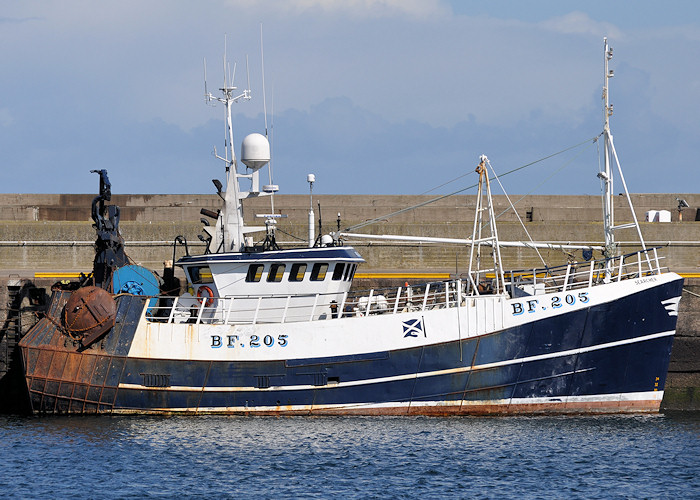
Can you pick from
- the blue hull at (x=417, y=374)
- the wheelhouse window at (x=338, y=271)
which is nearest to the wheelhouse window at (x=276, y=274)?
the wheelhouse window at (x=338, y=271)

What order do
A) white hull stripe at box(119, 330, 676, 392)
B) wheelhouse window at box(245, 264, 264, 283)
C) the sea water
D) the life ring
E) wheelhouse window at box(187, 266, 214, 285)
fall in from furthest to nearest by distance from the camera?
wheelhouse window at box(187, 266, 214, 285)
the life ring
wheelhouse window at box(245, 264, 264, 283)
white hull stripe at box(119, 330, 676, 392)
the sea water

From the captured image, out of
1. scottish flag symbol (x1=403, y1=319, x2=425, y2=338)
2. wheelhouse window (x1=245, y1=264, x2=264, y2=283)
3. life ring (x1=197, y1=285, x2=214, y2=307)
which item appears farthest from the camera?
life ring (x1=197, y1=285, x2=214, y2=307)

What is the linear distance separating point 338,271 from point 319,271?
48 centimetres

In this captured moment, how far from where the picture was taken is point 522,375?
76.9 feet

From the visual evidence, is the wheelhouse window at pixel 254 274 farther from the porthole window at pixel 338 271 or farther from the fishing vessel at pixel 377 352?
the porthole window at pixel 338 271

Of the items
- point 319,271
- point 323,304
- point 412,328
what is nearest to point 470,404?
point 412,328

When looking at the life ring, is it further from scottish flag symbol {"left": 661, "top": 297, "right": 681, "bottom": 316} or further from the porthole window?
scottish flag symbol {"left": 661, "top": 297, "right": 681, "bottom": 316}

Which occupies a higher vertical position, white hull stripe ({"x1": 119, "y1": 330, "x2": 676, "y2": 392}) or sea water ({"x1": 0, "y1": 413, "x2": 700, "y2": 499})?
white hull stripe ({"x1": 119, "y1": 330, "x2": 676, "y2": 392})

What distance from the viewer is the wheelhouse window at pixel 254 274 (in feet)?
81.8

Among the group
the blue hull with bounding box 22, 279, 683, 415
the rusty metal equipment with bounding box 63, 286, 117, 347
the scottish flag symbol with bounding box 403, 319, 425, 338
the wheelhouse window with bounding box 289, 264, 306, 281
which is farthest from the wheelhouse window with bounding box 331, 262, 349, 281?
the rusty metal equipment with bounding box 63, 286, 117, 347

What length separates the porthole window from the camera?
82.5 feet

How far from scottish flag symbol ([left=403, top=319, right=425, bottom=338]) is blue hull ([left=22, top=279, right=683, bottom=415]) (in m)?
0.37

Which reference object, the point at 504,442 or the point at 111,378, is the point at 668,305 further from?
the point at 111,378

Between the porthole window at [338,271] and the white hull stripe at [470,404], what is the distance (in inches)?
127
